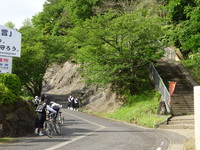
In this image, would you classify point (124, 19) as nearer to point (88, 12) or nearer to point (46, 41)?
point (46, 41)

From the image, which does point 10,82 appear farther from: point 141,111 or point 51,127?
point 141,111

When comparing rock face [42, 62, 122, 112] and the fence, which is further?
rock face [42, 62, 122, 112]

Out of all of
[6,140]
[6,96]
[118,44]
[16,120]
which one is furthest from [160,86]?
[6,140]

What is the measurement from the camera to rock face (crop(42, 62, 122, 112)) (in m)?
26.1

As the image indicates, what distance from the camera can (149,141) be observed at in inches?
410

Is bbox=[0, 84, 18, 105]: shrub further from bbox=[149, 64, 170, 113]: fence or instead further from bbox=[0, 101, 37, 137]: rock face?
bbox=[149, 64, 170, 113]: fence

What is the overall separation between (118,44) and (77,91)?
16.5 meters

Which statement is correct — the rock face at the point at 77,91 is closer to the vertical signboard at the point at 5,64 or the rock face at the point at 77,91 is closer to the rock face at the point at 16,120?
the rock face at the point at 16,120

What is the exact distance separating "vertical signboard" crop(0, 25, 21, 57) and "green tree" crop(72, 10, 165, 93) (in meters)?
9.59

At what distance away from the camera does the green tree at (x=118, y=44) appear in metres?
21.2

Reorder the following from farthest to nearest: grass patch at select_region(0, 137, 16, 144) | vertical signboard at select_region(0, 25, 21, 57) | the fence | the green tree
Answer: the green tree, the fence, vertical signboard at select_region(0, 25, 21, 57), grass patch at select_region(0, 137, 16, 144)

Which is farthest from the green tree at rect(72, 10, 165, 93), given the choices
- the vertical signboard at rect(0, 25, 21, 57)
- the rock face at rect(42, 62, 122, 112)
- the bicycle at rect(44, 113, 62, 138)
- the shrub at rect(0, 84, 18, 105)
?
the shrub at rect(0, 84, 18, 105)

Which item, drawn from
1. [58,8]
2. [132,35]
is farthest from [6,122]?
[58,8]

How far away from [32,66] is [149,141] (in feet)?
76.8
